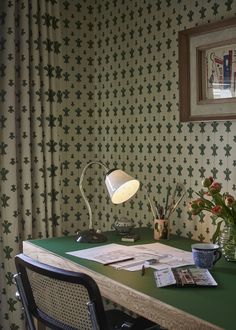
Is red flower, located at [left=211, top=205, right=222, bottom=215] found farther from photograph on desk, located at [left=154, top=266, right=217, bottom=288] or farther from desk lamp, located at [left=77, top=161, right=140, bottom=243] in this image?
desk lamp, located at [left=77, top=161, right=140, bottom=243]

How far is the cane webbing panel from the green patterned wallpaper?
1.03 m

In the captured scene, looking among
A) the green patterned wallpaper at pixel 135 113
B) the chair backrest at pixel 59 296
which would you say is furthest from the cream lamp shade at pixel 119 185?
the chair backrest at pixel 59 296

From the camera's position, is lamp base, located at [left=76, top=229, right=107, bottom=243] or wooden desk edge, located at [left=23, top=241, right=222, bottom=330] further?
lamp base, located at [left=76, top=229, right=107, bottom=243]

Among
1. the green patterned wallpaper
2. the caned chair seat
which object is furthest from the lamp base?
the caned chair seat

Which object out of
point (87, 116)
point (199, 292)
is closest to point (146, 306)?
point (199, 292)

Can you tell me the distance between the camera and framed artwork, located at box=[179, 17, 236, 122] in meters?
2.18

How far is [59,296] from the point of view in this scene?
59.1 inches

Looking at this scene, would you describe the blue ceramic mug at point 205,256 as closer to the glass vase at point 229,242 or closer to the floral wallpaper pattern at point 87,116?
the glass vase at point 229,242

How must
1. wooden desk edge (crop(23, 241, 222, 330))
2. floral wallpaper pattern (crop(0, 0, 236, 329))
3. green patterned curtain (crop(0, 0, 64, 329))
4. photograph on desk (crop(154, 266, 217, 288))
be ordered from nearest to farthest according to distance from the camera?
wooden desk edge (crop(23, 241, 222, 330))
photograph on desk (crop(154, 266, 217, 288))
floral wallpaper pattern (crop(0, 0, 236, 329))
green patterned curtain (crop(0, 0, 64, 329))

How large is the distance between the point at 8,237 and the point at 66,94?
0.95 m

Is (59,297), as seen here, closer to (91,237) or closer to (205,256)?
(205,256)

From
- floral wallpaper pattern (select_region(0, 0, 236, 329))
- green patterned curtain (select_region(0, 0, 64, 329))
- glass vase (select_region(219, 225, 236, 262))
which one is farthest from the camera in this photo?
green patterned curtain (select_region(0, 0, 64, 329))

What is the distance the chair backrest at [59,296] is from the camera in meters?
1.39

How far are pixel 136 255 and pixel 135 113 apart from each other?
103 cm
